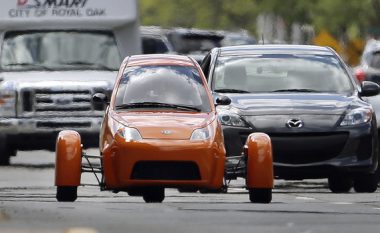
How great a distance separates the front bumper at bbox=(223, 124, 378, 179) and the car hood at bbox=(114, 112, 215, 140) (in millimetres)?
2153

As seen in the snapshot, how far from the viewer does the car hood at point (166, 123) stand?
17.4 m

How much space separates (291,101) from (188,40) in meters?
23.7

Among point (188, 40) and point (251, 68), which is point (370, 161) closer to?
point (251, 68)

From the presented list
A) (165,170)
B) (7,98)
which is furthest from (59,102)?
(165,170)

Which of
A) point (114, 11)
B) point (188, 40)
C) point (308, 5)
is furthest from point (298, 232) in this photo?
point (308, 5)

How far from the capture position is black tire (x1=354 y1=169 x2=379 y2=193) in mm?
21344

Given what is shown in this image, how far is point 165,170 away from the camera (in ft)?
57.0

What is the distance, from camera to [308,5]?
250 feet

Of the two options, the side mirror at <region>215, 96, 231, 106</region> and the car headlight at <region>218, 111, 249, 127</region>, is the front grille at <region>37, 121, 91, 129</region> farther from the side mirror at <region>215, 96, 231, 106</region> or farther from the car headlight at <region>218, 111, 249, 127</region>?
the side mirror at <region>215, 96, 231, 106</region>

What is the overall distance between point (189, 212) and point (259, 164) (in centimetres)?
174

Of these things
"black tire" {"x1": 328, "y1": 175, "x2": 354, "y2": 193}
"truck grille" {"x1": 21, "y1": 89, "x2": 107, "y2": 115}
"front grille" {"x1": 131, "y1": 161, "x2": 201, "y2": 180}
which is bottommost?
"truck grille" {"x1": 21, "y1": 89, "x2": 107, "y2": 115}

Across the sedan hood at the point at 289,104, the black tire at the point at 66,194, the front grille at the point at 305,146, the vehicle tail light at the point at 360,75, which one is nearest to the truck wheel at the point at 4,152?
the sedan hood at the point at 289,104

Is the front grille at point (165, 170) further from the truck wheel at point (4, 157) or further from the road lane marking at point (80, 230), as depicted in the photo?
the truck wheel at point (4, 157)

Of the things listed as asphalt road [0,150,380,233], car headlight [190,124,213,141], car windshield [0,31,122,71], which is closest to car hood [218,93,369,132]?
asphalt road [0,150,380,233]
